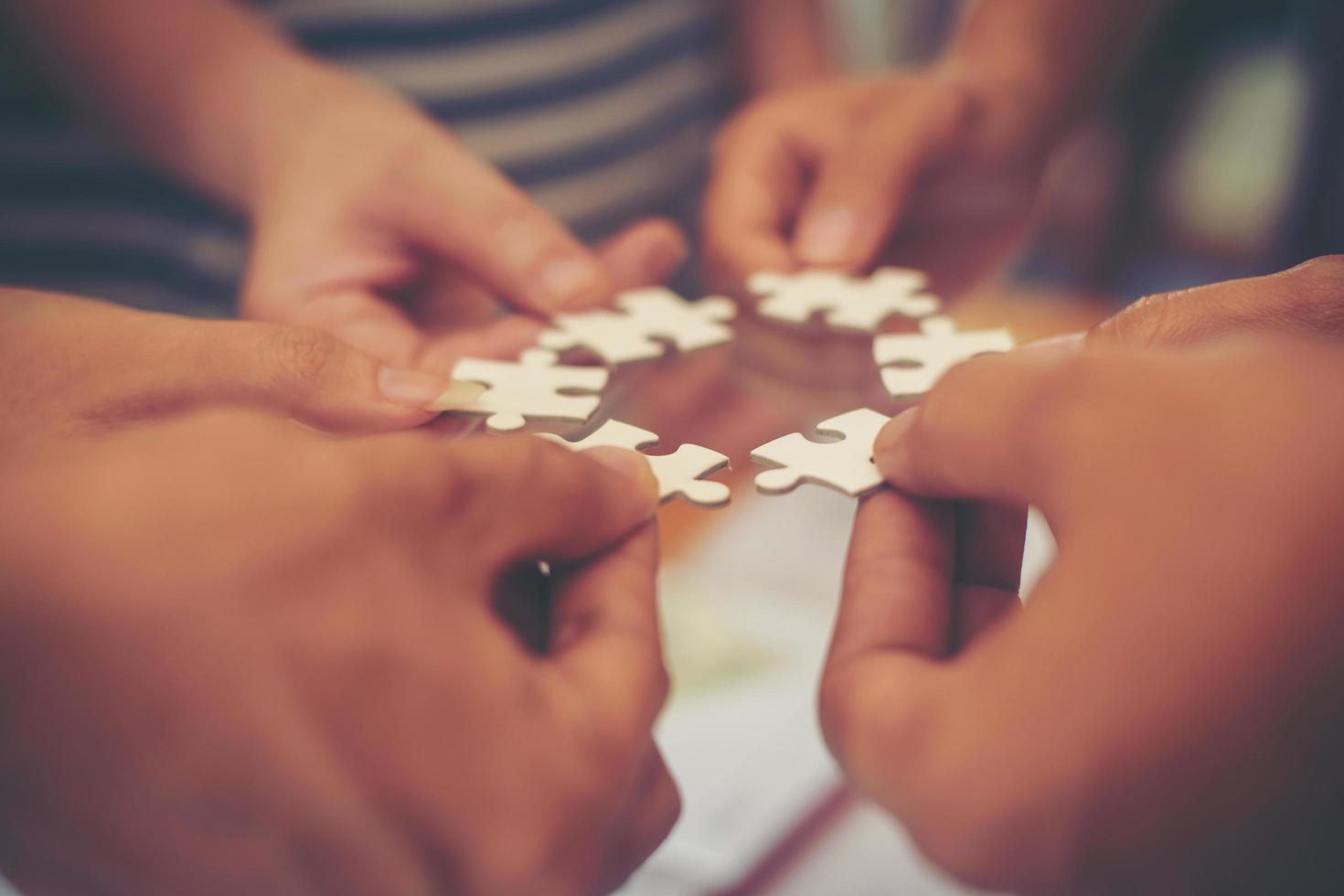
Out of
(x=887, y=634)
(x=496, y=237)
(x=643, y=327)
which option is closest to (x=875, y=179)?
(x=643, y=327)

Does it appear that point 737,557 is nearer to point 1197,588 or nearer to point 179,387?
point 179,387

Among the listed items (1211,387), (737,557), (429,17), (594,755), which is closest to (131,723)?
(594,755)

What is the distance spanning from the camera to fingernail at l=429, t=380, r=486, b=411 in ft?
3.36

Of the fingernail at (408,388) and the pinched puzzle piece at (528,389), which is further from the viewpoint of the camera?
the pinched puzzle piece at (528,389)

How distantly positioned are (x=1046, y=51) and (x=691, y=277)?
0.97 metres

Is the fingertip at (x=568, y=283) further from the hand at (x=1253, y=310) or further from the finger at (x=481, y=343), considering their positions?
the hand at (x=1253, y=310)

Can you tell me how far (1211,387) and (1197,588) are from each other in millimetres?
152

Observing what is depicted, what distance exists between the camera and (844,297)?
145cm

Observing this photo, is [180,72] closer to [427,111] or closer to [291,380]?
[427,111]

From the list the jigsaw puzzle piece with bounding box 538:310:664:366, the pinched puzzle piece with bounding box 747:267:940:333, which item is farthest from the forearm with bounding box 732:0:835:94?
the jigsaw puzzle piece with bounding box 538:310:664:366

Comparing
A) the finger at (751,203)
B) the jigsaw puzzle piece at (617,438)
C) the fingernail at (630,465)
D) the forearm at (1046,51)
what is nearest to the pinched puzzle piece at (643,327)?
the finger at (751,203)

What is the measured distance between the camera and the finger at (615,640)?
2.39ft

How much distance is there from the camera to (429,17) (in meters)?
1.77

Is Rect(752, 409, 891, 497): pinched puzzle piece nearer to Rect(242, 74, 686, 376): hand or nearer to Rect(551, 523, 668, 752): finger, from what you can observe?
Rect(551, 523, 668, 752): finger
